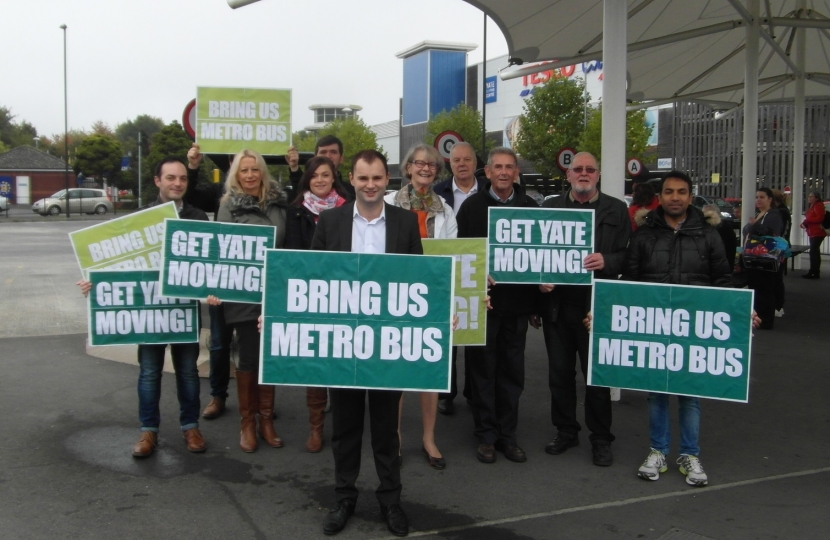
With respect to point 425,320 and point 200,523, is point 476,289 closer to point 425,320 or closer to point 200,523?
point 425,320

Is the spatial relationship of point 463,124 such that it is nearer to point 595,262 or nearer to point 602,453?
point 595,262

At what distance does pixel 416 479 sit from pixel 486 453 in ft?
2.01

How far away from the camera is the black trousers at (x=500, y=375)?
5680 millimetres

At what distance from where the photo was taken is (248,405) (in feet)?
18.9

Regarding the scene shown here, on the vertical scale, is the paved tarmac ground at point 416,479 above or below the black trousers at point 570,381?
below

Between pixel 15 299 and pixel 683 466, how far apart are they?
455 inches

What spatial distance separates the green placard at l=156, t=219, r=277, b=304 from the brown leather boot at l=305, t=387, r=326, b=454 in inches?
34.1

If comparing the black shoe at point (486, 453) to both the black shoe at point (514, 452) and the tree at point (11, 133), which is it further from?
the tree at point (11, 133)

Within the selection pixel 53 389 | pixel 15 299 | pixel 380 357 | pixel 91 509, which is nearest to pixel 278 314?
pixel 380 357

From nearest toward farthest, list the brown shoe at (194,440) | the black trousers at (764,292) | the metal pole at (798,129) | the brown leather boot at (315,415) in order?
1. the brown shoe at (194,440)
2. the brown leather boot at (315,415)
3. the black trousers at (764,292)
4. the metal pole at (798,129)

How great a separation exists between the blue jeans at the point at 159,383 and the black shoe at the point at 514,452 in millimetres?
2271

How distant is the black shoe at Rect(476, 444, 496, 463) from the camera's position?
5.59 m

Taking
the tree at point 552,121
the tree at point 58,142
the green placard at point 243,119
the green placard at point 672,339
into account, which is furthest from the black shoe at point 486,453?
the tree at point 58,142

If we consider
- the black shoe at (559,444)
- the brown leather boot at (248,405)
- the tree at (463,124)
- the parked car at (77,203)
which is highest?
the tree at (463,124)
